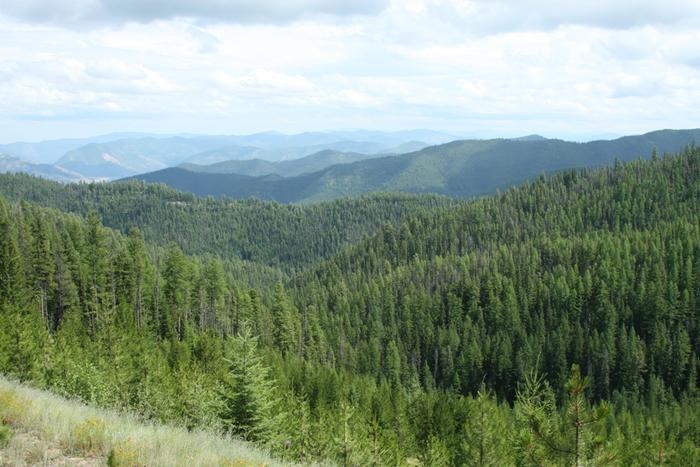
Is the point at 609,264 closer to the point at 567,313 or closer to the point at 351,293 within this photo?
the point at 567,313

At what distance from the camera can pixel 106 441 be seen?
14633mm

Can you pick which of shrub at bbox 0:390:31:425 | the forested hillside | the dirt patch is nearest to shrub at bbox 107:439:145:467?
the dirt patch

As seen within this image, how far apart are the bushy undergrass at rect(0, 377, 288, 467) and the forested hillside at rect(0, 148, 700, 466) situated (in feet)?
28.6

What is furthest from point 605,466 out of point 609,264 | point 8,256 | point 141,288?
point 609,264

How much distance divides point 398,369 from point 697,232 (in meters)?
122

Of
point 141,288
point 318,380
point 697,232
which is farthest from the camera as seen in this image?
point 697,232

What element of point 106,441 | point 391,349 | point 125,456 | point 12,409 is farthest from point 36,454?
point 391,349

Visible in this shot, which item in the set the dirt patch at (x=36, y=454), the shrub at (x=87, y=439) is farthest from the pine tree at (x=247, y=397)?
the dirt patch at (x=36, y=454)

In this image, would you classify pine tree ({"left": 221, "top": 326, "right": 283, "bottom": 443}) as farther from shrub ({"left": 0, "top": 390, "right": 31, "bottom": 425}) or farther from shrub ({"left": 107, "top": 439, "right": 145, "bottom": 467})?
shrub ({"left": 107, "top": 439, "right": 145, "bottom": 467})

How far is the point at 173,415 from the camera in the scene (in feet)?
147

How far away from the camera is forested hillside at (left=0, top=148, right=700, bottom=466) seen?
36812 millimetres

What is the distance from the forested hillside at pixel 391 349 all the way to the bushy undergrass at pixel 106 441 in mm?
8732

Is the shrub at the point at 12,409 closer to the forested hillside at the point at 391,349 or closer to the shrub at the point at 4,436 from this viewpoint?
the shrub at the point at 4,436

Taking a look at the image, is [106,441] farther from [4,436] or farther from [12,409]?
[12,409]
